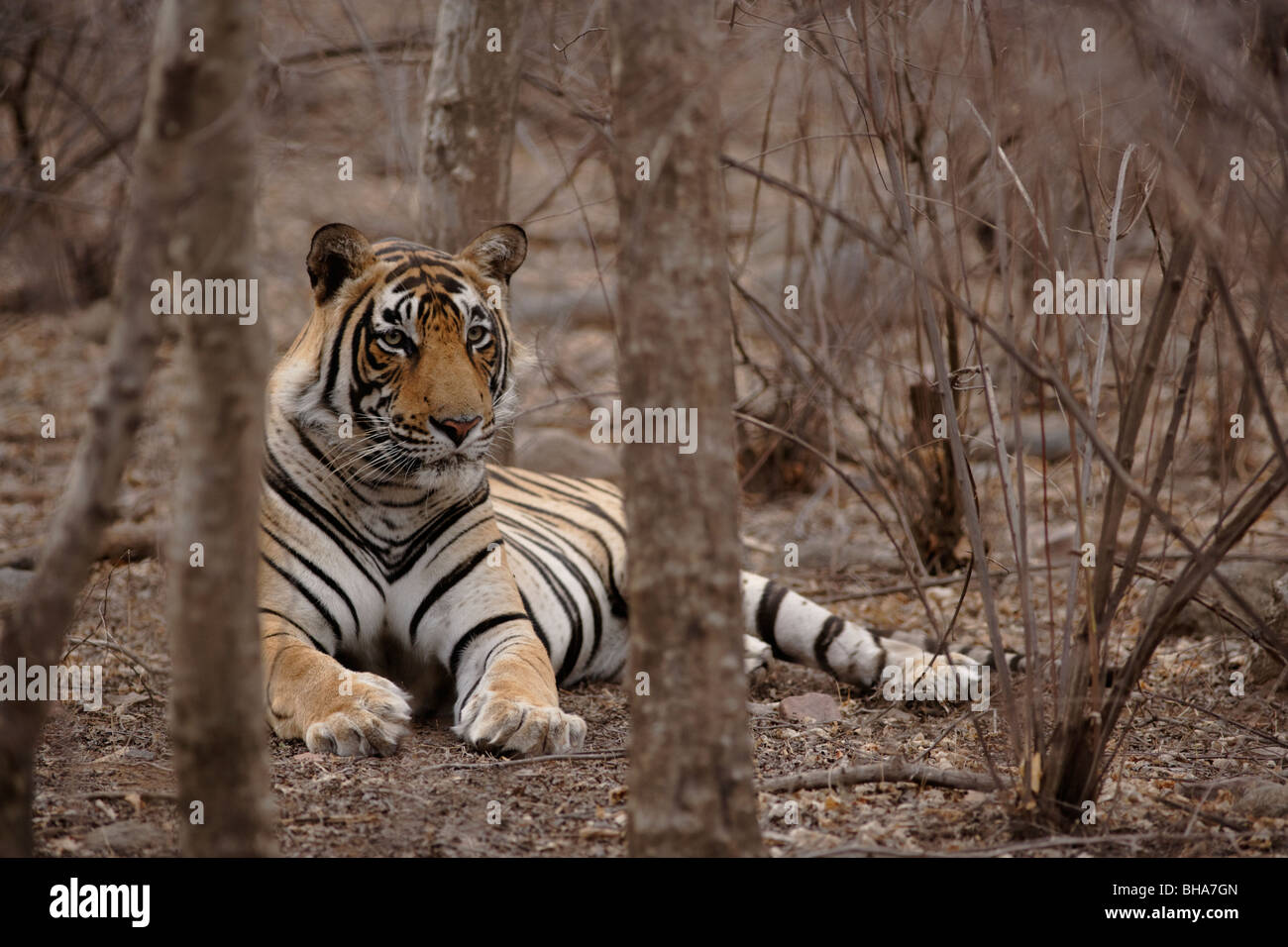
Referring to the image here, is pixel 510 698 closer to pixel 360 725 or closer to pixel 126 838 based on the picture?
pixel 360 725

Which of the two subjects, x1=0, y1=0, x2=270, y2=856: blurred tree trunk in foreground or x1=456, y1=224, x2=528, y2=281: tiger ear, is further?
x1=456, y1=224, x2=528, y2=281: tiger ear

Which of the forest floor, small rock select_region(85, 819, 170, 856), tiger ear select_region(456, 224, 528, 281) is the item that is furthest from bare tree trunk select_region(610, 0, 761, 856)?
tiger ear select_region(456, 224, 528, 281)

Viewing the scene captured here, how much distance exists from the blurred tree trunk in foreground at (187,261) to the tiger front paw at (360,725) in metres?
1.43

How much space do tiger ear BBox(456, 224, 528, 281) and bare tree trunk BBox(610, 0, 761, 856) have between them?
2.07 meters

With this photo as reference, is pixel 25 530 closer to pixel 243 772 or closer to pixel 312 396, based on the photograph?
pixel 312 396

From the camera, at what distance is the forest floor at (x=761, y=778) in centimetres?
293

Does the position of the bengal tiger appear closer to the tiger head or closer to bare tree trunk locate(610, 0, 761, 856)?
the tiger head

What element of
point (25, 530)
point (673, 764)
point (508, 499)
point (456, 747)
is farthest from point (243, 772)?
point (25, 530)

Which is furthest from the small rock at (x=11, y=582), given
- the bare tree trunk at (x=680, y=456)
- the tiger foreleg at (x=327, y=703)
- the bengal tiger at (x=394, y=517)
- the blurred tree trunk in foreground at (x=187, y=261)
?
the bare tree trunk at (x=680, y=456)

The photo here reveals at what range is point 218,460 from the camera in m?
2.05

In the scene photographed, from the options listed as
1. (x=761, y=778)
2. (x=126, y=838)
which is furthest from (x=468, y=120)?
(x=126, y=838)

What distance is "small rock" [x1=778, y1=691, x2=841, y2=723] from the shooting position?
4254 millimetres

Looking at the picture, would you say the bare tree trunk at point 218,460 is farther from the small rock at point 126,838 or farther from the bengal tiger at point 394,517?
the bengal tiger at point 394,517
